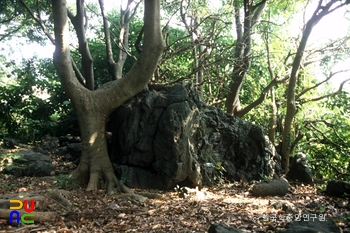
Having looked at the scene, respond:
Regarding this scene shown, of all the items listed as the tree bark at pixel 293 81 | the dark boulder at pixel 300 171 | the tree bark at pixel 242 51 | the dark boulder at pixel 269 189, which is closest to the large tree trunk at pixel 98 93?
the dark boulder at pixel 269 189

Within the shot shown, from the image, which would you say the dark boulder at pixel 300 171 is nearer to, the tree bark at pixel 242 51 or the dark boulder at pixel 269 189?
the dark boulder at pixel 269 189

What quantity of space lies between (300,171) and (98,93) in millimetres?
5849

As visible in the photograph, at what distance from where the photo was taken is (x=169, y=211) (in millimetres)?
5297

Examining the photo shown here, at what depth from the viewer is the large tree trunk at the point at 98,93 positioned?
22.0 feet

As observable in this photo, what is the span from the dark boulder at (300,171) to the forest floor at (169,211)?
1.13 m

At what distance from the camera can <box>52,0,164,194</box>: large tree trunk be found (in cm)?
671

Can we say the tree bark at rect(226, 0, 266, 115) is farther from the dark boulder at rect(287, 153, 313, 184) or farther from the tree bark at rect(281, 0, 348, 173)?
the dark boulder at rect(287, 153, 313, 184)

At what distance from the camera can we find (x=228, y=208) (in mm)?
5516

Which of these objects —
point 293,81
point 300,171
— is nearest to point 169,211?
point 300,171

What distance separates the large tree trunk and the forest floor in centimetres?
54

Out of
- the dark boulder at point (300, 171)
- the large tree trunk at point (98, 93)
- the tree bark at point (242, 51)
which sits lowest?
the dark boulder at point (300, 171)

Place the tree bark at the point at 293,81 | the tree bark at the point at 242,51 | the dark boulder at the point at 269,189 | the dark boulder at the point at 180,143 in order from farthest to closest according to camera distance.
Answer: the tree bark at the point at 242,51 → the tree bark at the point at 293,81 → the dark boulder at the point at 180,143 → the dark boulder at the point at 269,189

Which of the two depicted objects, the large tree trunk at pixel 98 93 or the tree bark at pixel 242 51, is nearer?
the large tree trunk at pixel 98 93

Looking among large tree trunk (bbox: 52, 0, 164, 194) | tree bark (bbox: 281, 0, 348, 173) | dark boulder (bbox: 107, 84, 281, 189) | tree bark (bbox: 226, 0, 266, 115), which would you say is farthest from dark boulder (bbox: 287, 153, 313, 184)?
large tree trunk (bbox: 52, 0, 164, 194)
